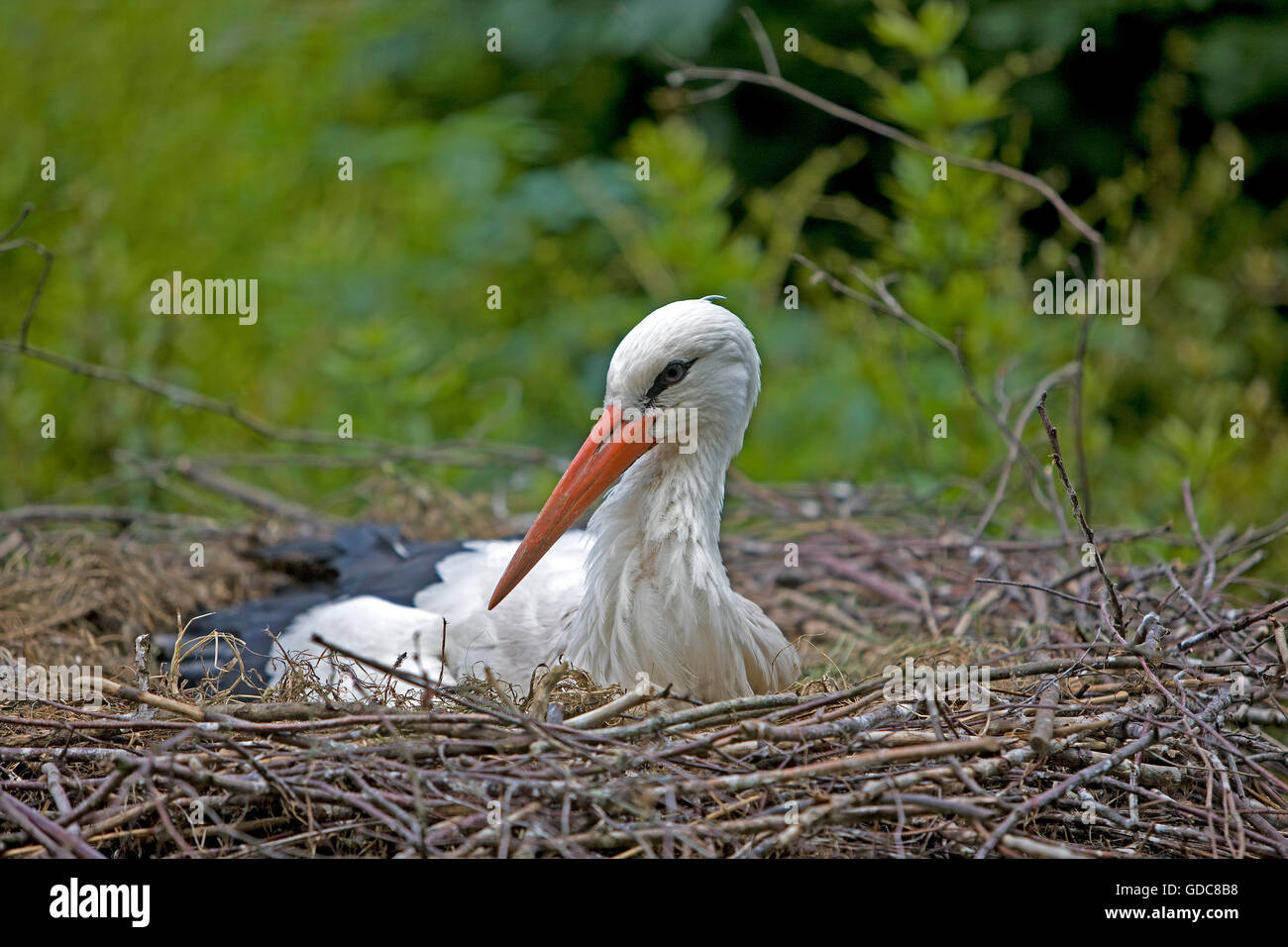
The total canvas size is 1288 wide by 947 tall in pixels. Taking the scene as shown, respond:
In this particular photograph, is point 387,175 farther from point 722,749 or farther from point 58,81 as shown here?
point 722,749

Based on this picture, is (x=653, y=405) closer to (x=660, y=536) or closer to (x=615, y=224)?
(x=660, y=536)

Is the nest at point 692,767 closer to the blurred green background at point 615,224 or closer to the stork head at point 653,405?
the stork head at point 653,405

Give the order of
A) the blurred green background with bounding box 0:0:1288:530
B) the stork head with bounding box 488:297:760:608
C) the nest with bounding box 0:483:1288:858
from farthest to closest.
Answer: the blurred green background with bounding box 0:0:1288:530 < the stork head with bounding box 488:297:760:608 < the nest with bounding box 0:483:1288:858

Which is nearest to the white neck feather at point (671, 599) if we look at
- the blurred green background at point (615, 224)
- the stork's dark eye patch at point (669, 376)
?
the stork's dark eye patch at point (669, 376)

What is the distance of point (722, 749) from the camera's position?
6.06 feet

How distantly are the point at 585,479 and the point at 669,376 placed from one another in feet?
0.84

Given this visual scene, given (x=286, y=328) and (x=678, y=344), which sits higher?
(x=286, y=328)

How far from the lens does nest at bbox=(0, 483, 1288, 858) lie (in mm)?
1691

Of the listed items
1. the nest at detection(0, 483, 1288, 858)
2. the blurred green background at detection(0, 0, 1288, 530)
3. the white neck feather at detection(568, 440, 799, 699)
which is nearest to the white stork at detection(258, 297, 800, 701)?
the white neck feather at detection(568, 440, 799, 699)

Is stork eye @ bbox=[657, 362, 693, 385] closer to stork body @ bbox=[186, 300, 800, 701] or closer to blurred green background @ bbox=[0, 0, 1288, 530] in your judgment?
stork body @ bbox=[186, 300, 800, 701]

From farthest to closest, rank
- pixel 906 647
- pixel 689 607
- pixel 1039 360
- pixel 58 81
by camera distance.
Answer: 1. pixel 58 81
2. pixel 1039 360
3. pixel 906 647
4. pixel 689 607

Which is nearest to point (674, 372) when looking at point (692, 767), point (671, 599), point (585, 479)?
point (585, 479)
